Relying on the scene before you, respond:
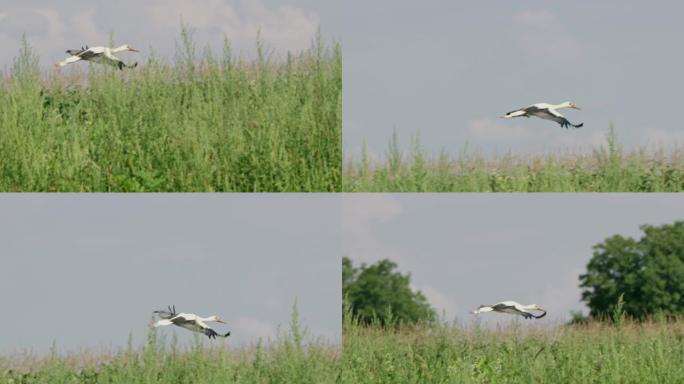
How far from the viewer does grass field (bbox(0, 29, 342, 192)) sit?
40.5 ft

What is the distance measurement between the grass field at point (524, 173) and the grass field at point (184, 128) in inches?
16.2

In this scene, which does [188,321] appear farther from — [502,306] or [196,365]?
[502,306]

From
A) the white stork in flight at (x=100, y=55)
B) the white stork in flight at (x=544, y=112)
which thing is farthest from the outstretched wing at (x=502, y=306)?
the white stork in flight at (x=100, y=55)

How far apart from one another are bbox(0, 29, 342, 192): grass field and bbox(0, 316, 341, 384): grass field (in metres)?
1.32

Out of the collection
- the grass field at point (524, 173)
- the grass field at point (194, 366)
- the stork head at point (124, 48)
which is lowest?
the grass field at point (194, 366)

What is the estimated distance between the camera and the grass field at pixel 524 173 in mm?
12547

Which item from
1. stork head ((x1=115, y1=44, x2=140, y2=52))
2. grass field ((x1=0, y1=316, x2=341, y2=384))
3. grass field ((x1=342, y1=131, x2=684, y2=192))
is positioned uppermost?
stork head ((x1=115, y1=44, x2=140, y2=52))

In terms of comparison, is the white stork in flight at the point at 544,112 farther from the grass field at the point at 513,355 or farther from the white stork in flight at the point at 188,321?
the white stork in flight at the point at 188,321

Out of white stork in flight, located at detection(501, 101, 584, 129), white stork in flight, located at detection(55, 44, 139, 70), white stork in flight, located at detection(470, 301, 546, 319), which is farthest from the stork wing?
white stork in flight, located at detection(55, 44, 139, 70)

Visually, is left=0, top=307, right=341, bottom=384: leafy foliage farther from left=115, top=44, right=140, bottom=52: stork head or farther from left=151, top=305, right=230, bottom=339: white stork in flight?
left=115, top=44, right=140, bottom=52: stork head

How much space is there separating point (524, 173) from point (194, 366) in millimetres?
3250

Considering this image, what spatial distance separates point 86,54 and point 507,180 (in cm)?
379

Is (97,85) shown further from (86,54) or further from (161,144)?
(161,144)

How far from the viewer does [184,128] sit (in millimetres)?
12617
